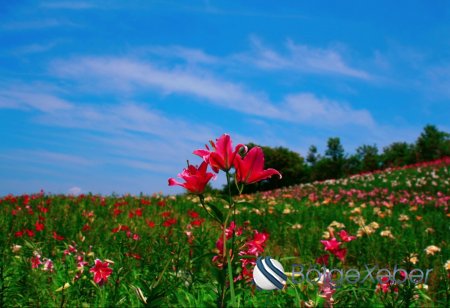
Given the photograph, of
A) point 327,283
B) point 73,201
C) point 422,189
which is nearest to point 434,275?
point 327,283

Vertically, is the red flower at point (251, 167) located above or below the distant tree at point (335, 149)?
below

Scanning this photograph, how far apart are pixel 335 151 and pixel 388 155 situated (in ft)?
16.9

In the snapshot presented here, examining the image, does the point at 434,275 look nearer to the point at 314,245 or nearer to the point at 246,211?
the point at 314,245

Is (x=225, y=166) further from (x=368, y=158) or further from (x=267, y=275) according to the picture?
(x=368, y=158)

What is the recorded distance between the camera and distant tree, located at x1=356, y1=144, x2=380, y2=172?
3828 cm

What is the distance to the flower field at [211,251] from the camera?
2.45 meters

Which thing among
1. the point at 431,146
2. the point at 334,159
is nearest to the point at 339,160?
the point at 334,159

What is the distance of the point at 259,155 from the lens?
1487mm

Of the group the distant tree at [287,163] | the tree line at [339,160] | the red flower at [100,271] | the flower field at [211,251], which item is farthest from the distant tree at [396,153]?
the red flower at [100,271]

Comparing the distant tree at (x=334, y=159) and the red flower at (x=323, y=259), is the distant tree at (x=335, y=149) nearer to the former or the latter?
the distant tree at (x=334, y=159)

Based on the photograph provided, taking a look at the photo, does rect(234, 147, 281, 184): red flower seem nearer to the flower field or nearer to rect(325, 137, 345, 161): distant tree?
the flower field

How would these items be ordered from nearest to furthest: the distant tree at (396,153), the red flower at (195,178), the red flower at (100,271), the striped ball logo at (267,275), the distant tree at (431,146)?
the striped ball logo at (267,275) → the red flower at (195,178) → the red flower at (100,271) → the distant tree at (431,146) → the distant tree at (396,153)

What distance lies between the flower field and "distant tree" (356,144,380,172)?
68.6ft

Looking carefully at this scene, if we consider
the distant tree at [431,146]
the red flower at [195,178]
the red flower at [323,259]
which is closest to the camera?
the red flower at [195,178]
